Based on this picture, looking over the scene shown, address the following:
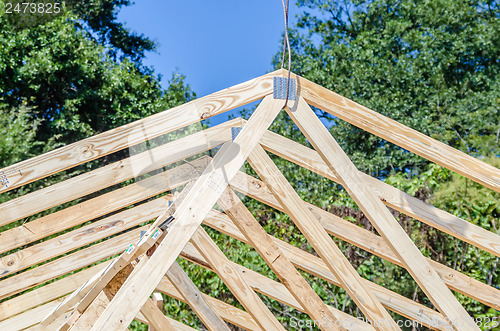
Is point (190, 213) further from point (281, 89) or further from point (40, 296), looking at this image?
point (40, 296)

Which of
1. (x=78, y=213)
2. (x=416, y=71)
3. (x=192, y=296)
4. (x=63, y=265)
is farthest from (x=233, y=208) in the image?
(x=416, y=71)

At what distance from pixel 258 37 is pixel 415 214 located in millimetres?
9262

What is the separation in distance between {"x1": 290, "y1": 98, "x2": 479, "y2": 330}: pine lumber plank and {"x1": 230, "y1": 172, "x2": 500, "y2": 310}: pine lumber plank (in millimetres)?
691

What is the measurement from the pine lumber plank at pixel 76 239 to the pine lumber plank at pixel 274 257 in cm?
151

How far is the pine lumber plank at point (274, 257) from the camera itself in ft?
9.52

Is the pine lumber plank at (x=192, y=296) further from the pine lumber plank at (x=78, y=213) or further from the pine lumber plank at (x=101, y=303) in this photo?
the pine lumber plank at (x=78, y=213)

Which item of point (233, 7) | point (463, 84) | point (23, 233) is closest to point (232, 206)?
point (23, 233)

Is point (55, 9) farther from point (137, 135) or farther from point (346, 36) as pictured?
point (137, 135)

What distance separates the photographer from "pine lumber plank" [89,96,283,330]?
2.30 metres

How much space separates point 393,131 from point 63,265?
286 cm

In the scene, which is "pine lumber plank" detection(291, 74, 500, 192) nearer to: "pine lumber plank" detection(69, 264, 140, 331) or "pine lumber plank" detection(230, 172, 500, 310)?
"pine lumber plank" detection(230, 172, 500, 310)

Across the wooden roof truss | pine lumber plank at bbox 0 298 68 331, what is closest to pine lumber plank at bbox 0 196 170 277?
the wooden roof truss

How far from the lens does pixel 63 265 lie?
428 centimetres

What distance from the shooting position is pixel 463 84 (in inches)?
409
